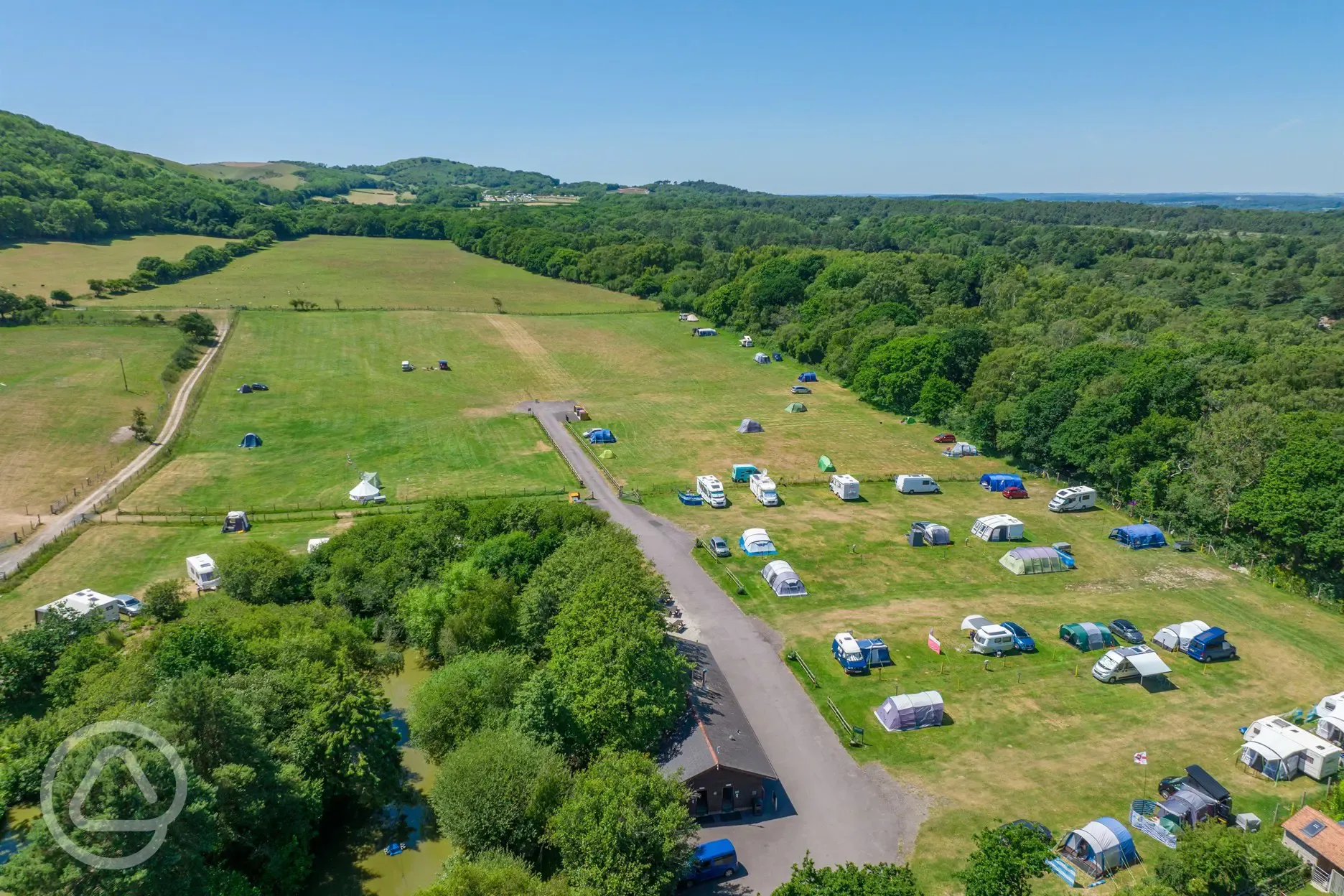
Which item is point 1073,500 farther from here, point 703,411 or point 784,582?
point 703,411

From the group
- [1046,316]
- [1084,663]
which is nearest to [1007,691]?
[1084,663]

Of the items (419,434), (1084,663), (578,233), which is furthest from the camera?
(578,233)

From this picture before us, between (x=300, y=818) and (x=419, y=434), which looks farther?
(x=419, y=434)

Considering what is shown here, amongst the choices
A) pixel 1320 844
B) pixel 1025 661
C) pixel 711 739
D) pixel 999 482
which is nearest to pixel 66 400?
pixel 711 739

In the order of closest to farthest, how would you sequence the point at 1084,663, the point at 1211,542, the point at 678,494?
the point at 1084,663 → the point at 1211,542 → the point at 678,494

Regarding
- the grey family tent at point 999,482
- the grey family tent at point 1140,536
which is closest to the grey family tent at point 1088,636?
the grey family tent at point 1140,536

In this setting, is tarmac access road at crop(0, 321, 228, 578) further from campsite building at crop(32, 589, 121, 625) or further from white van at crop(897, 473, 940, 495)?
white van at crop(897, 473, 940, 495)

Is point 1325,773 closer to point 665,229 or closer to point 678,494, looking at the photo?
point 678,494
